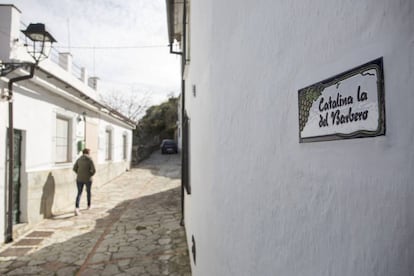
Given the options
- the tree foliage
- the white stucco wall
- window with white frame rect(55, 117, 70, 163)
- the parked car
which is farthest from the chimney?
the tree foliage

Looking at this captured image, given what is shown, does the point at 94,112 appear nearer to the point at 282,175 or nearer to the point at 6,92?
the point at 6,92

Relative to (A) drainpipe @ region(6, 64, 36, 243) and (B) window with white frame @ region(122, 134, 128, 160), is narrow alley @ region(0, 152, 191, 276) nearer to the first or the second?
(A) drainpipe @ region(6, 64, 36, 243)

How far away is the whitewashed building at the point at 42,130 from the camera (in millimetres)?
6301

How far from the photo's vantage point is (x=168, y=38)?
896 cm

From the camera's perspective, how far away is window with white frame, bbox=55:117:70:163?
924 centimetres

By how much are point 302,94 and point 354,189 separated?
0.46 m

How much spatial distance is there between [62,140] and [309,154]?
9901mm

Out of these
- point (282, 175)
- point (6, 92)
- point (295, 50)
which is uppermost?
point (6, 92)

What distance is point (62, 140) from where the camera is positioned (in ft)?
31.4

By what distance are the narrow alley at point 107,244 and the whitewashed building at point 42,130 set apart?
65cm

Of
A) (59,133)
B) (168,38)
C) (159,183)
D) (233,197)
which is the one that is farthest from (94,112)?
(233,197)

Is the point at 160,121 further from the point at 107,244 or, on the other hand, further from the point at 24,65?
the point at 107,244

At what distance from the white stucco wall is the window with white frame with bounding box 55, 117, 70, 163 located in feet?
27.8

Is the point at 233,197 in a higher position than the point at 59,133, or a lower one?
lower
